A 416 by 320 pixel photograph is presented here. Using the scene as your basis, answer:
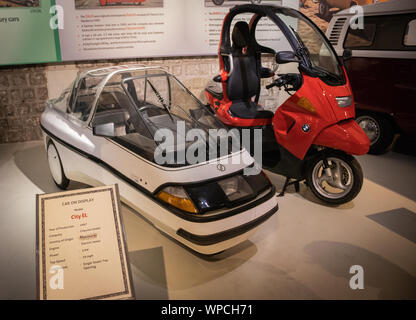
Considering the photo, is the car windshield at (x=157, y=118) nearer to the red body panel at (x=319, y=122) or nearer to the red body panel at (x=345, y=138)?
the red body panel at (x=319, y=122)

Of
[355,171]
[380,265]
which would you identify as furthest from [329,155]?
[380,265]

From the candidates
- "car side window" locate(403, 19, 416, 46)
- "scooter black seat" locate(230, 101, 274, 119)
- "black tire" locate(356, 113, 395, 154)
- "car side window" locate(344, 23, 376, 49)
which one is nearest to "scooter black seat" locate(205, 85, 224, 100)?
"scooter black seat" locate(230, 101, 274, 119)

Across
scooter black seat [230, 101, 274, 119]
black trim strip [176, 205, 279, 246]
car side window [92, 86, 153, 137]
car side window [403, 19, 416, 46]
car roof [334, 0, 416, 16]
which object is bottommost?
black trim strip [176, 205, 279, 246]

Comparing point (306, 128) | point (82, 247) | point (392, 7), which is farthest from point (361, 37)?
point (82, 247)

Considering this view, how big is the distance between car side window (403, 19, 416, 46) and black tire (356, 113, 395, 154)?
34.5 inches

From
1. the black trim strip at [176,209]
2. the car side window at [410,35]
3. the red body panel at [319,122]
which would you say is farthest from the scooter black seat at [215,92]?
the car side window at [410,35]

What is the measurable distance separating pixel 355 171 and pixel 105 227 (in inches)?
83.0

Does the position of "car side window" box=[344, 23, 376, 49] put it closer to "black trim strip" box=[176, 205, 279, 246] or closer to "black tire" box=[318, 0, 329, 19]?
"black tire" box=[318, 0, 329, 19]

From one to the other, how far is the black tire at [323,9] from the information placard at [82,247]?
4743mm

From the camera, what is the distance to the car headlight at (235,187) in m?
2.27

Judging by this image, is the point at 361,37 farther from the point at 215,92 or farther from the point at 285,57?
the point at 285,57

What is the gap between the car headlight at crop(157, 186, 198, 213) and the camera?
214 cm

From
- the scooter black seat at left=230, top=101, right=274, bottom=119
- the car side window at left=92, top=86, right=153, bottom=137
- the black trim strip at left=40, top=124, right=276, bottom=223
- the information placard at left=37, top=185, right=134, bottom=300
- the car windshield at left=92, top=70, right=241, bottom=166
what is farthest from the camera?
the scooter black seat at left=230, top=101, right=274, bottom=119

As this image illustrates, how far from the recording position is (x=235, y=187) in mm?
2334
